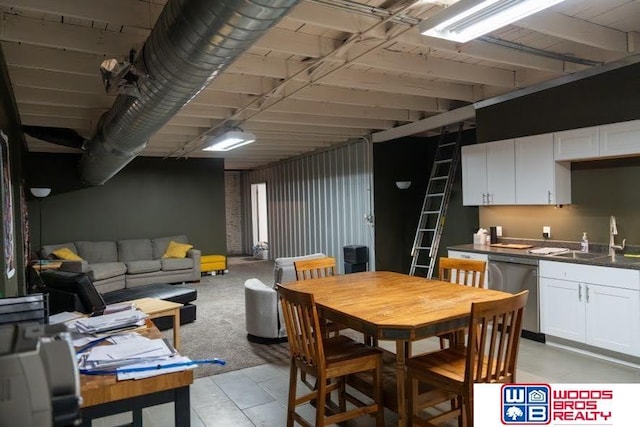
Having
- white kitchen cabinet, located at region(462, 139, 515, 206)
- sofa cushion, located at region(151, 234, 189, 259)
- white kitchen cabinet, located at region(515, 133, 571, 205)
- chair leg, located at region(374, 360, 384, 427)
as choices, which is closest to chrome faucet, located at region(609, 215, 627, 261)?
white kitchen cabinet, located at region(515, 133, 571, 205)

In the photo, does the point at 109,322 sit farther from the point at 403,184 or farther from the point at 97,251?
the point at 97,251

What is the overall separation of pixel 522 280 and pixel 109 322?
142 inches

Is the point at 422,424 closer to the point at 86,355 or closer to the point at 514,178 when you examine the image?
the point at 86,355

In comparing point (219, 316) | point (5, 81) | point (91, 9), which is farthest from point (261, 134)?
point (91, 9)

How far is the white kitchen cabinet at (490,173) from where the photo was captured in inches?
181

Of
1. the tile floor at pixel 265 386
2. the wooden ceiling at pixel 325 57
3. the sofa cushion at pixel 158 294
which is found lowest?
the tile floor at pixel 265 386

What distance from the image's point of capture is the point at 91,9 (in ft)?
8.43

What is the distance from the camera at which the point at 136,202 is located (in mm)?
8719

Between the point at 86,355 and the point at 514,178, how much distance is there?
4.20 metres

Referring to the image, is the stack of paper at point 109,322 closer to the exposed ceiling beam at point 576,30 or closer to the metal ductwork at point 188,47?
the metal ductwork at point 188,47

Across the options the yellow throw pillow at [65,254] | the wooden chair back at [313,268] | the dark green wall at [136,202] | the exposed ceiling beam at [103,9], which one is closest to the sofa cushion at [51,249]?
the yellow throw pillow at [65,254]

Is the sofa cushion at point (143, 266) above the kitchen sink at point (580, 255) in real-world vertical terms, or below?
below

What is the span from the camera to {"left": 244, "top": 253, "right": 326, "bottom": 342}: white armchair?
431 centimetres

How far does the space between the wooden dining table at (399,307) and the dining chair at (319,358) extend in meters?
0.17
